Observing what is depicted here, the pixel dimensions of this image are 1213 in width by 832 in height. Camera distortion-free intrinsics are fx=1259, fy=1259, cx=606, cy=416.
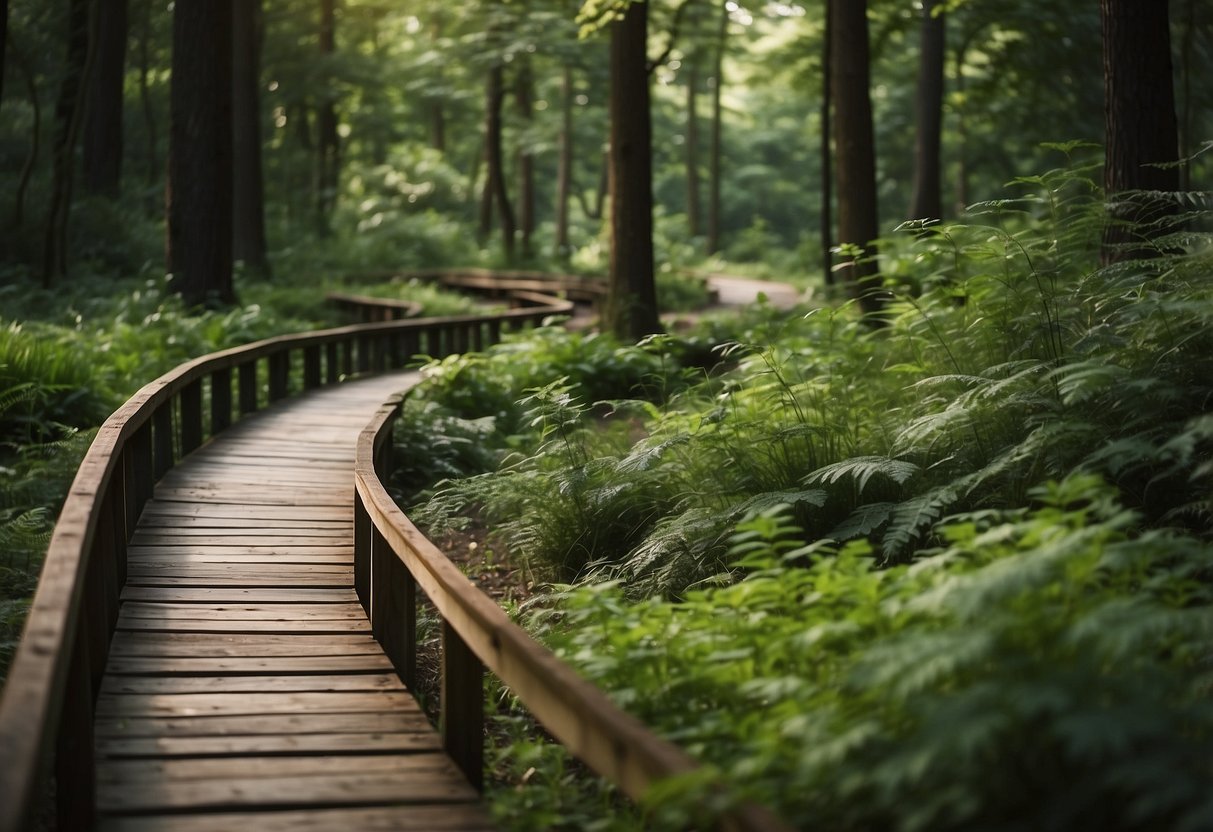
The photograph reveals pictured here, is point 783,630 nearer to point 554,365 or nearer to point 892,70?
point 554,365

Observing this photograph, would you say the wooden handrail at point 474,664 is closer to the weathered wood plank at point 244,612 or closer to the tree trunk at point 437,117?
the weathered wood plank at point 244,612

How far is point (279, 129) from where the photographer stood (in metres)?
43.8

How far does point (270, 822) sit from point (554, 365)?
10.8m

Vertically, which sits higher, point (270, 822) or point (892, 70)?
point (892, 70)

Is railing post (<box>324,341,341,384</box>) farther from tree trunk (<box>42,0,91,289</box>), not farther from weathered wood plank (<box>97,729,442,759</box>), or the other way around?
weathered wood plank (<box>97,729,442,759</box>)

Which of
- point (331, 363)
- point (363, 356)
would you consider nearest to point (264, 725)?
point (331, 363)

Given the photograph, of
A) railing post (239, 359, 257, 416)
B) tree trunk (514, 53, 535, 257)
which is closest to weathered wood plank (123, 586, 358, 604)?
railing post (239, 359, 257, 416)

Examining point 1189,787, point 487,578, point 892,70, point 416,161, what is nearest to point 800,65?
point 892,70

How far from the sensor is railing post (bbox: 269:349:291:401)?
1380cm

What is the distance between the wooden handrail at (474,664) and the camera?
3.38m

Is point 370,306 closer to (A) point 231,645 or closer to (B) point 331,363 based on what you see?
(B) point 331,363

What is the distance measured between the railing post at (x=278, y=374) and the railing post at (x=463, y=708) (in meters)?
9.35

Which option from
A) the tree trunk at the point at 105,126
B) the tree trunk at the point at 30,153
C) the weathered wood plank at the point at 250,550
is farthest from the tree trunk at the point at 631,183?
the tree trunk at the point at 105,126

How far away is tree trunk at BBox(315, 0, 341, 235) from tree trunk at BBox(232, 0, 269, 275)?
6.94 meters
